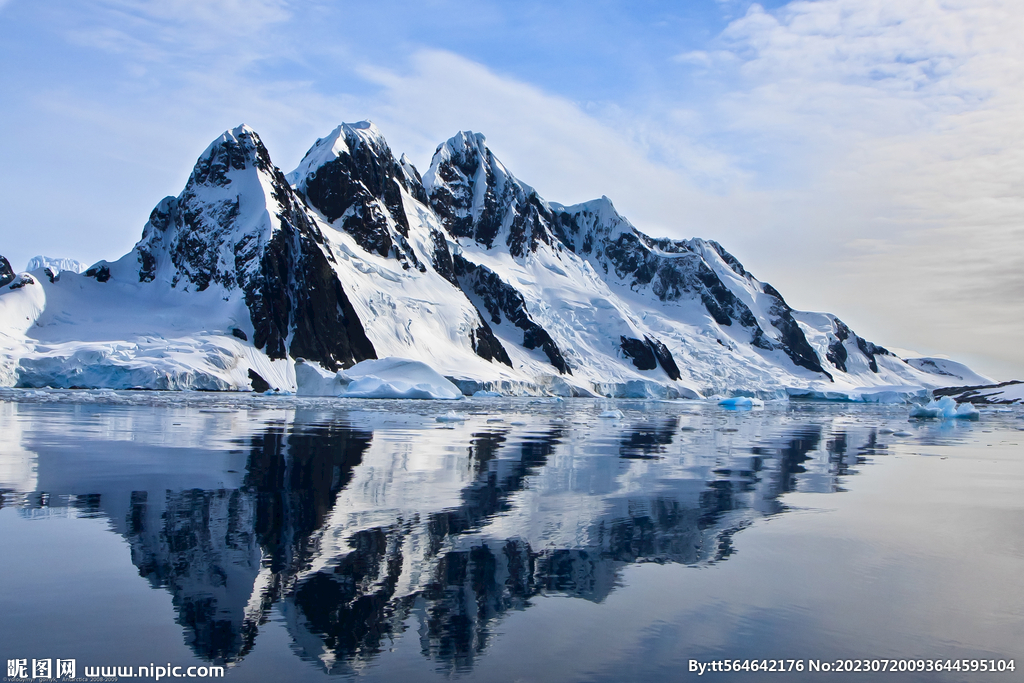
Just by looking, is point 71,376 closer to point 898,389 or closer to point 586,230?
point 898,389

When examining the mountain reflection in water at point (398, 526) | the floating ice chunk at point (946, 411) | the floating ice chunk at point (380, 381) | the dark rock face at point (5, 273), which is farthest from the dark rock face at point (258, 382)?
the mountain reflection in water at point (398, 526)

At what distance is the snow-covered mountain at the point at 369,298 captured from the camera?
80562mm

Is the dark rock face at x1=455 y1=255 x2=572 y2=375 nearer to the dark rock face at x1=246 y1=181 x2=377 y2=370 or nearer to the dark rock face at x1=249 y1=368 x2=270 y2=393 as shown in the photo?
the dark rock face at x1=246 y1=181 x2=377 y2=370

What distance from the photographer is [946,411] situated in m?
50.4

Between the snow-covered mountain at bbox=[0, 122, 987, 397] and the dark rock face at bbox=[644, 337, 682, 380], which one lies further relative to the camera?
the dark rock face at bbox=[644, 337, 682, 380]

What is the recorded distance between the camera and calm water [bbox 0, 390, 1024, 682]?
5004 mm

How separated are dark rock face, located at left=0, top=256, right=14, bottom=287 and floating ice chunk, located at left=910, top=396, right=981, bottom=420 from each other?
93.0m

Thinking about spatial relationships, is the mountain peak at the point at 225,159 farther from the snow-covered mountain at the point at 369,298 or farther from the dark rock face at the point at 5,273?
the dark rock face at the point at 5,273

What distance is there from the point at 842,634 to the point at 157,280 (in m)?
110

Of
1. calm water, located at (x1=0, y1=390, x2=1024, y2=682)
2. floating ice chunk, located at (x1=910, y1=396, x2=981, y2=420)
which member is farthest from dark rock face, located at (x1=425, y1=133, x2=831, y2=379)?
calm water, located at (x1=0, y1=390, x2=1024, y2=682)

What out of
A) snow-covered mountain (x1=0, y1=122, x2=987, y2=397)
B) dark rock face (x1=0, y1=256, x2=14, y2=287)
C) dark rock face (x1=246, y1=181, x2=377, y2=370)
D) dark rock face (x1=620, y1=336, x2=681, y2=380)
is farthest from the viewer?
dark rock face (x1=620, y1=336, x2=681, y2=380)

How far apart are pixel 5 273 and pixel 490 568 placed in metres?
99.6

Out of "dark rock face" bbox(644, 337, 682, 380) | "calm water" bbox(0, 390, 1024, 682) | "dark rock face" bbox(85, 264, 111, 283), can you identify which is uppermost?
"dark rock face" bbox(85, 264, 111, 283)

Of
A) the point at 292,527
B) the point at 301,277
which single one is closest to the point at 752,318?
the point at 301,277
